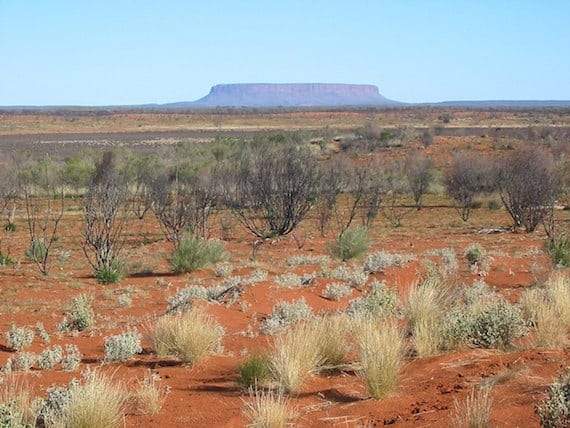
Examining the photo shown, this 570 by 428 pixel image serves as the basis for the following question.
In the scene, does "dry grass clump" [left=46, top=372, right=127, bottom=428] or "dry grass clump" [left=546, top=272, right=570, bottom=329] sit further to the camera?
"dry grass clump" [left=546, top=272, right=570, bottom=329]

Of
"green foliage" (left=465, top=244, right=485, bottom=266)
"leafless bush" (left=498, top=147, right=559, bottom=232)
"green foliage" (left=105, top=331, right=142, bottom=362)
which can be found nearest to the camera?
"green foliage" (left=105, top=331, right=142, bottom=362)

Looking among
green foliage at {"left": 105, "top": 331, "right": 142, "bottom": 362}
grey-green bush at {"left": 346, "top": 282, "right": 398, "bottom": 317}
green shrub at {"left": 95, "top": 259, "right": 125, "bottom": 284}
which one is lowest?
green shrub at {"left": 95, "top": 259, "right": 125, "bottom": 284}

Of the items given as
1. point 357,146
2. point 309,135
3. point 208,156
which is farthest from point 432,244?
point 309,135

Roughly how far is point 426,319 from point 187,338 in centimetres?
265

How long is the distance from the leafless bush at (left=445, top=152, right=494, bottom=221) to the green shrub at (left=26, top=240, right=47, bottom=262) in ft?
68.2

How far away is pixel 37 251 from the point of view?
69.7ft

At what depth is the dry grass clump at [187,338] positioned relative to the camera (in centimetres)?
830

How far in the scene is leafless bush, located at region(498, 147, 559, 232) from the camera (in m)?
27.2

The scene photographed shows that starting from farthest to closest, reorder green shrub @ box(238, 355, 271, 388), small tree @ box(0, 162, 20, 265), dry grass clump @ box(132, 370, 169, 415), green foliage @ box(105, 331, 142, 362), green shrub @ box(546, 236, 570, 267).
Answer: small tree @ box(0, 162, 20, 265)
green shrub @ box(546, 236, 570, 267)
green foliage @ box(105, 331, 142, 362)
green shrub @ box(238, 355, 271, 388)
dry grass clump @ box(132, 370, 169, 415)

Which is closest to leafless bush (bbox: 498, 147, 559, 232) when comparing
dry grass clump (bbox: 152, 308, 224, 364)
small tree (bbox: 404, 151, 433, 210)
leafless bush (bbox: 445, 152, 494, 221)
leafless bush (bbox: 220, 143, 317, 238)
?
leafless bush (bbox: 445, 152, 494, 221)

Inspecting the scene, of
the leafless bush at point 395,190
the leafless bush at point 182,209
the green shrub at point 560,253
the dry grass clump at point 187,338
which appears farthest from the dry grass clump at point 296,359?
the leafless bush at point 395,190

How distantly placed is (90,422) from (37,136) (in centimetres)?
9169

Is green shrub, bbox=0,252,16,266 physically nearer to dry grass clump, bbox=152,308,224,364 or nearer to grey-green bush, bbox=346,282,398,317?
dry grass clump, bbox=152,308,224,364

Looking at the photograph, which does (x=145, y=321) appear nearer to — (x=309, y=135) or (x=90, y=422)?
(x=90, y=422)
